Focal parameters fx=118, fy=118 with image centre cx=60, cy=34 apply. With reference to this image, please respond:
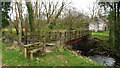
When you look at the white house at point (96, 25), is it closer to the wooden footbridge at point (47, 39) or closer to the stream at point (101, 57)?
the stream at point (101, 57)

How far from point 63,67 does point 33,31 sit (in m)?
8.49

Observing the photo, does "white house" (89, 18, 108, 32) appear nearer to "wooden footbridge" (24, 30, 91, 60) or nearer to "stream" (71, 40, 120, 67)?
"stream" (71, 40, 120, 67)

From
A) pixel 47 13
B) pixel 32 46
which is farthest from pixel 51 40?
pixel 32 46

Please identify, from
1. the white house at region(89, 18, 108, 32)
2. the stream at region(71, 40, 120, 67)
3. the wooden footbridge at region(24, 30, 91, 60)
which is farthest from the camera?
the white house at region(89, 18, 108, 32)

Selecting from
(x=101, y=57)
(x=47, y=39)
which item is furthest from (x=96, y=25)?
(x=101, y=57)

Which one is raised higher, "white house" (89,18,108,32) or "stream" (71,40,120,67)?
"white house" (89,18,108,32)

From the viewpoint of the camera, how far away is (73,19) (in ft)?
76.9

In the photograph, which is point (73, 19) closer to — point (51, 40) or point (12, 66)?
point (51, 40)

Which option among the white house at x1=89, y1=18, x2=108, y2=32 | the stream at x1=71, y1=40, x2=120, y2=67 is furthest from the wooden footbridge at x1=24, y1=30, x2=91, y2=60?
the white house at x1=89, y1=18, x2=108, y2=32

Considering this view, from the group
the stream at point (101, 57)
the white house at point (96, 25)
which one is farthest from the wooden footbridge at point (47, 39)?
the white house at point (96, 25)

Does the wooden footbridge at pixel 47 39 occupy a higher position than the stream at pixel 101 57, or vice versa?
the wooden footbridge at pixel 47 39

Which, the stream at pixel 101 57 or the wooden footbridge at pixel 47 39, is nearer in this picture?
the wooden footbridge at pixel 47 39

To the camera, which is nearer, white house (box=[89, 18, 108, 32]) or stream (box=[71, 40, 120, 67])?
stream (box=[71, 40, 120, 67])

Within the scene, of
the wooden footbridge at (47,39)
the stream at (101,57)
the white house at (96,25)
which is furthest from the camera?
the white house at (96,25)
